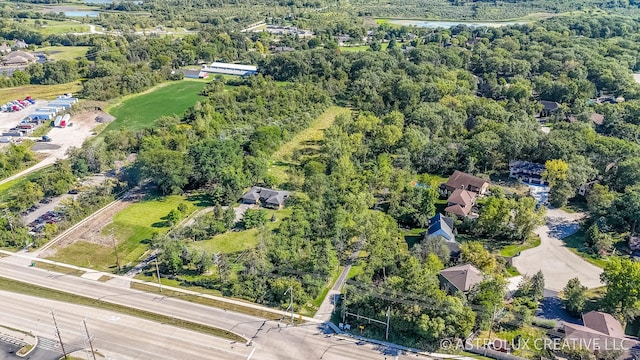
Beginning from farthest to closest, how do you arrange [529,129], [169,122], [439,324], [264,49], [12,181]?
[264,49] → [169,122] → [529,129] → [12,181] → [439,324]

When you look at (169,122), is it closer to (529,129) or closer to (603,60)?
(529,129)

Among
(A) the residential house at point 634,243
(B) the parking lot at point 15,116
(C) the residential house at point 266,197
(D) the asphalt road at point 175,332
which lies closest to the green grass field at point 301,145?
(C) the residential house at point 266,197

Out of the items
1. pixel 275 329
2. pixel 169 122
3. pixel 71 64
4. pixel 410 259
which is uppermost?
pixel 71 64

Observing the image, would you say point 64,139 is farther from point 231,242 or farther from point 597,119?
point 597,119

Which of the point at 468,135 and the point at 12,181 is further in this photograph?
the point at 468,135

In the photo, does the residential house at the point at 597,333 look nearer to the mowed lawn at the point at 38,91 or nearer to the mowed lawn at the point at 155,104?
the mowed lawn at the point at 155,104

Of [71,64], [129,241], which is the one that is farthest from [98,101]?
[129,241]

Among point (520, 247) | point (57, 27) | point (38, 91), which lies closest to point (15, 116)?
point (38, 91)
